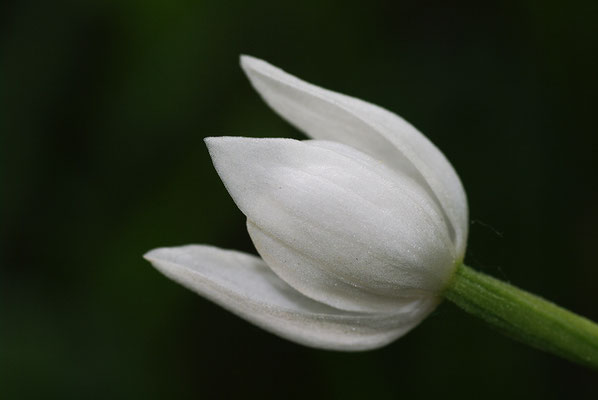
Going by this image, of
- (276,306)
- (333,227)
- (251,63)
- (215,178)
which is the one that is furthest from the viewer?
(215,178)

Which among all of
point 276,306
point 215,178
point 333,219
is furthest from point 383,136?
point 215,178

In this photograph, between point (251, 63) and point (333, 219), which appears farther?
point (251, 63)

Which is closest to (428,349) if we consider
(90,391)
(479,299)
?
(90,391)

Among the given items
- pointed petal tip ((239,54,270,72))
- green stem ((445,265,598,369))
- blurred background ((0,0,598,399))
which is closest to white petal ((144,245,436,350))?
green stem ((445,265,598,369))

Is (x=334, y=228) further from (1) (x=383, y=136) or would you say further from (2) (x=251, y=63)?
(2) (x=251, y=63)

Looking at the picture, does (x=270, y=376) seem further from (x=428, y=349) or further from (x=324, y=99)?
(x=324, y=99)

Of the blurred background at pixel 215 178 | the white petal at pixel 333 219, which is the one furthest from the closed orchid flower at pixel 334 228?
the blurred background at pixel 215 178

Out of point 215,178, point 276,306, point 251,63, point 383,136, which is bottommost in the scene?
point 215,178
